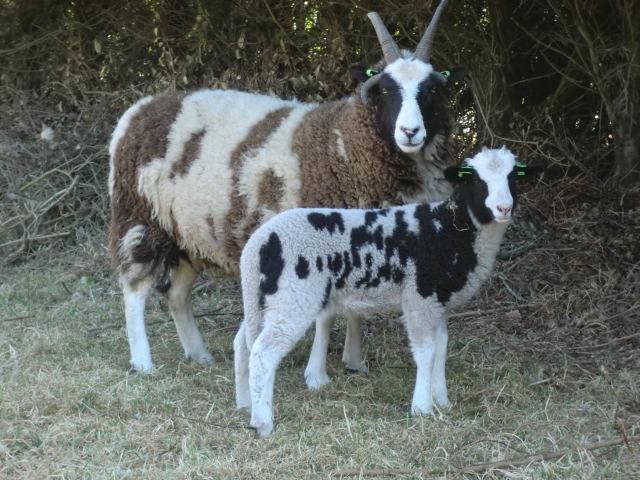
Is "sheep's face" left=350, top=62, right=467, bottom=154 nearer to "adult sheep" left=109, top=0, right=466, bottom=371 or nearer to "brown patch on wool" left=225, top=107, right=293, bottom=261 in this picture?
"adult sheep" left=109, top=0, right=466, bottom=371

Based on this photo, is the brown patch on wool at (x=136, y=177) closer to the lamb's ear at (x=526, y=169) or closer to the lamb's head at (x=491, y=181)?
the lamb's head at (x=491, y=181)

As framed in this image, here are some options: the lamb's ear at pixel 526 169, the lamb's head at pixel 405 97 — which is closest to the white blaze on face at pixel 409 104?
the lamb's head at pixel 405 97

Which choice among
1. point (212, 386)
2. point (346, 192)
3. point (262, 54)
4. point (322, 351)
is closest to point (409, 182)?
point (346, 192)

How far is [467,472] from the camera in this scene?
4.15m

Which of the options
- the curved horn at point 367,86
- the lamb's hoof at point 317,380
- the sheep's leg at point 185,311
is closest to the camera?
the lamb's hoof at point 317,380

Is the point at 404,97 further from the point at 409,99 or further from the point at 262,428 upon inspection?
the point at 262,428

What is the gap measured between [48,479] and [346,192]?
8.33 ft

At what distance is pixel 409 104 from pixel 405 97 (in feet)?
0.26

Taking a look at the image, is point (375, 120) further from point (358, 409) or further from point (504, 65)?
point (504, 65)

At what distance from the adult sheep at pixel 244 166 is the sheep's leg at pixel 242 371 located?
1078 millimetres

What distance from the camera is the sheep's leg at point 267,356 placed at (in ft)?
15.6

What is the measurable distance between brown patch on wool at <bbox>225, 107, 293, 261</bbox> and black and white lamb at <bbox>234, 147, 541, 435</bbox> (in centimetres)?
107

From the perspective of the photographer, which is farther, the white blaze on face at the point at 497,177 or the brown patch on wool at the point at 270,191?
the brown patch on wool at the point at 270,191

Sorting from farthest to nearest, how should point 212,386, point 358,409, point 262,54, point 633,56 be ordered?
1. point 262,54
2. point 633,56
3. point 212,386
4. point 358,409
